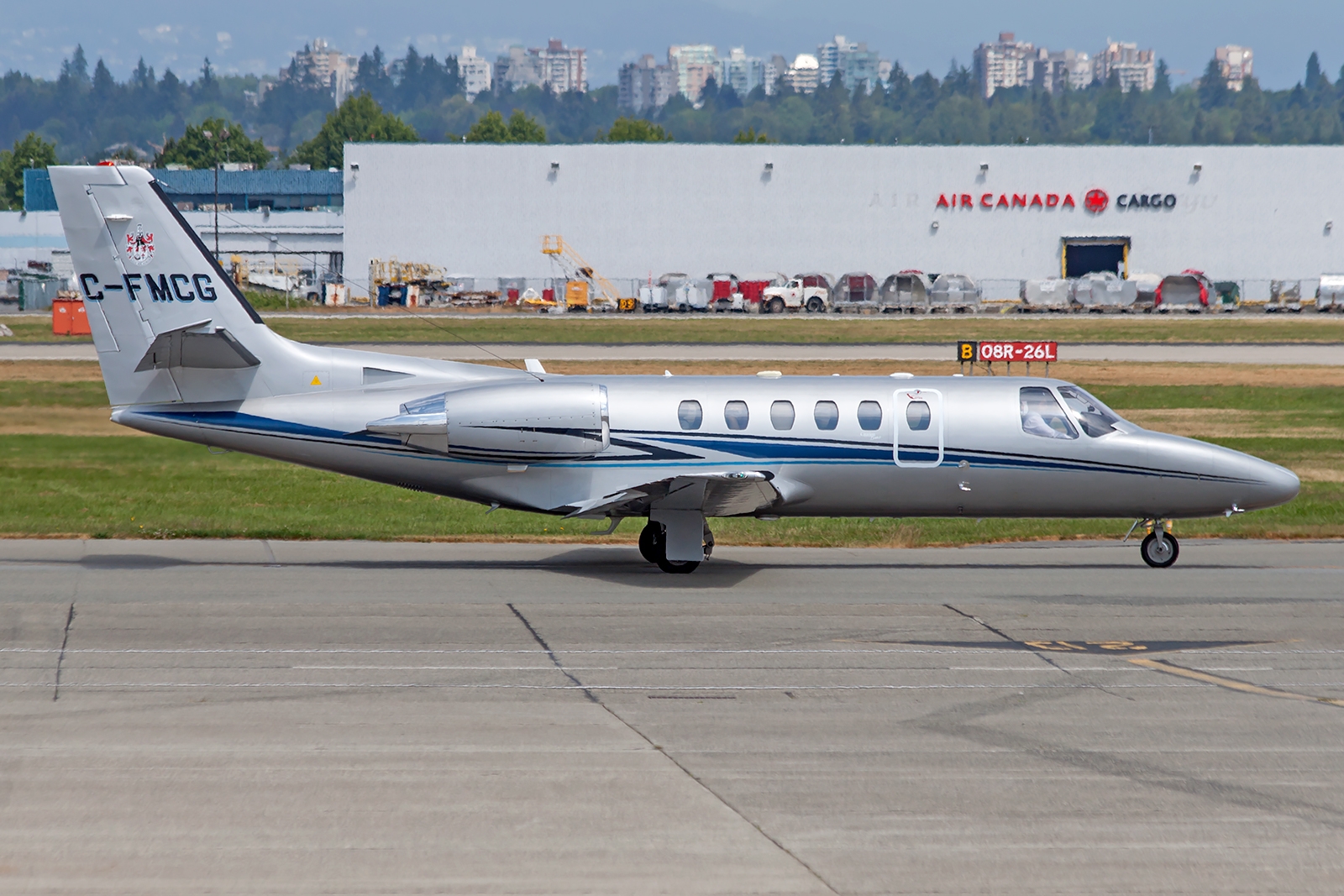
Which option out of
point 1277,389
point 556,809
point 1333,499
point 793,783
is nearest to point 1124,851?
point 793,783

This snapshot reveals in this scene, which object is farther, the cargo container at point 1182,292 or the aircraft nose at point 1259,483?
the cargo container at point 1182,292

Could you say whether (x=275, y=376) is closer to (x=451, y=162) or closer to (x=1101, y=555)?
(x=1101, y=555)

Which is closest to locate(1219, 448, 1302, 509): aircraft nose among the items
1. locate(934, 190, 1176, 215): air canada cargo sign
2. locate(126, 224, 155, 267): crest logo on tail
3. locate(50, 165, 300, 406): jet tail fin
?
locate(50, 165, 300, 406): jet tail fin

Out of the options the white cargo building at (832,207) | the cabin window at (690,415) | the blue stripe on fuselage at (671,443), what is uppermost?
the white cargo building at (832,207)

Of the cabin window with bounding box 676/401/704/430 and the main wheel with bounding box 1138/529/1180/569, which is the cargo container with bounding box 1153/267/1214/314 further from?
the cabin window with bounding box 676/401/704/430

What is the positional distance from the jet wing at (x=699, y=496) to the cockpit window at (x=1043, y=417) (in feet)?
12.0

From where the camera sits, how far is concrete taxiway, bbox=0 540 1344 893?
9375mm

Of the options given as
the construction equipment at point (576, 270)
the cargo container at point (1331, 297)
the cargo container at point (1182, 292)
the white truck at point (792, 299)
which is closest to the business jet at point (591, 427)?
the white truck at point (792, 299)

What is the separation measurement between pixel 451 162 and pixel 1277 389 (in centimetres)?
7867

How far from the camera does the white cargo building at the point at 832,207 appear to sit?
112 metres

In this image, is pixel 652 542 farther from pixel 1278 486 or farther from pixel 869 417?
pixel 1278 486

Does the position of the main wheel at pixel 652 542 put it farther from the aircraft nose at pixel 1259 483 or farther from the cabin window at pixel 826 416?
the aircraft nose at pixel 1259 483

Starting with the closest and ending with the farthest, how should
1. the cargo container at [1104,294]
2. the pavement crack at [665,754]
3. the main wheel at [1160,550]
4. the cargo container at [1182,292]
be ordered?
the pavement crack at [665,754], the main wheel at [1160,550], the cargo container at [1104,294], the cargo container at [1182,292]

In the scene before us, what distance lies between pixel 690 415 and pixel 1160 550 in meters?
7.42
